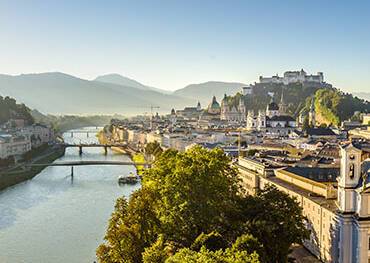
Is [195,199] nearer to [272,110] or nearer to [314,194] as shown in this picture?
[314,194]

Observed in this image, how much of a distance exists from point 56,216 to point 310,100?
264 ft

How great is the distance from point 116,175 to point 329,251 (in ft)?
125

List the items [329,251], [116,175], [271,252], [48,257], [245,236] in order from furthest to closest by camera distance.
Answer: [116,175] → [48,257] → [329,251] → [271,252] → [245,236]


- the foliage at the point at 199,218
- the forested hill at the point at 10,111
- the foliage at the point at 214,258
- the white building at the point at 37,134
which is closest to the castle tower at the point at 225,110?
the white building at the point at 37,134

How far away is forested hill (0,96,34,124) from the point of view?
90625mm

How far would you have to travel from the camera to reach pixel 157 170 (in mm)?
24922

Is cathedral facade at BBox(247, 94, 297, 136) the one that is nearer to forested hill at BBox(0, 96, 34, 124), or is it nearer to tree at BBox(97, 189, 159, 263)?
forested hill at BBox(0, 96, 34, 124)

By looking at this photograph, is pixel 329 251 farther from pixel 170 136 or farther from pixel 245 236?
pixel 170 136

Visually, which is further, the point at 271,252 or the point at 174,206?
the point at 174,206

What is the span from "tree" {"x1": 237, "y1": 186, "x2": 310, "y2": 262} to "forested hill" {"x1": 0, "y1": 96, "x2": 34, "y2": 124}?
251 feet

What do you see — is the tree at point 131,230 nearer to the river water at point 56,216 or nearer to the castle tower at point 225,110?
the river water at point 56,216

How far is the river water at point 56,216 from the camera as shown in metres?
27.5

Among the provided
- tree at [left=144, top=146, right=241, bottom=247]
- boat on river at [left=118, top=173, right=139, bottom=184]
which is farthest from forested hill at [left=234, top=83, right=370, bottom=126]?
tree at [left=144, top=146, right=241, bottom=247]

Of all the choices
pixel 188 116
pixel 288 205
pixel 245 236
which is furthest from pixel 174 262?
pixel 188 116
